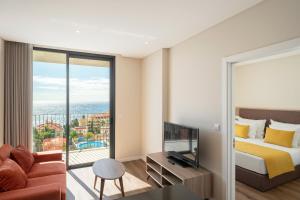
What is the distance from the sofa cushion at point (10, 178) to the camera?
1835mm

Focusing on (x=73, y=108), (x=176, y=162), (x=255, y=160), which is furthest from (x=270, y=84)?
(x=73, y=108)

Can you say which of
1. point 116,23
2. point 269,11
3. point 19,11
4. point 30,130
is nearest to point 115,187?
point 30,130

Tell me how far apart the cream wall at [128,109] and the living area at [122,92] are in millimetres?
25

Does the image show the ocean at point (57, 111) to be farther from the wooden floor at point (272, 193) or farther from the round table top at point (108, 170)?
the wooden floor at point (272, 193)

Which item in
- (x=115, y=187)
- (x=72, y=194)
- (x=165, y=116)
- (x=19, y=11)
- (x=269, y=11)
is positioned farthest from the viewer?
(x=165, y=116)

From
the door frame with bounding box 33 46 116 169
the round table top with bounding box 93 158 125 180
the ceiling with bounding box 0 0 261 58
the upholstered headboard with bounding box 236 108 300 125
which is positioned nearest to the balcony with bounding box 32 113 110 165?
the door frame with bounding box 33 46 116 169

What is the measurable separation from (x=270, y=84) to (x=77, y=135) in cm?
490

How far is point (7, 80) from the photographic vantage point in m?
3.18

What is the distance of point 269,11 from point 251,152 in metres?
2.35

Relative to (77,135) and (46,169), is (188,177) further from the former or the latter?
(77,135)

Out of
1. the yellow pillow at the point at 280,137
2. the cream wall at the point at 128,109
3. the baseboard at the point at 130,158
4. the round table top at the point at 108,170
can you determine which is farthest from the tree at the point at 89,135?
the yellow pillow at the point at 280,137

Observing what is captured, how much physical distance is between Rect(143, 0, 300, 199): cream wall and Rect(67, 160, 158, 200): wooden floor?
48.7 inches

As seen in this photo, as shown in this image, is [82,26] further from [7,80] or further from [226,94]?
[226,94]

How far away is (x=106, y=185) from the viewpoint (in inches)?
122
